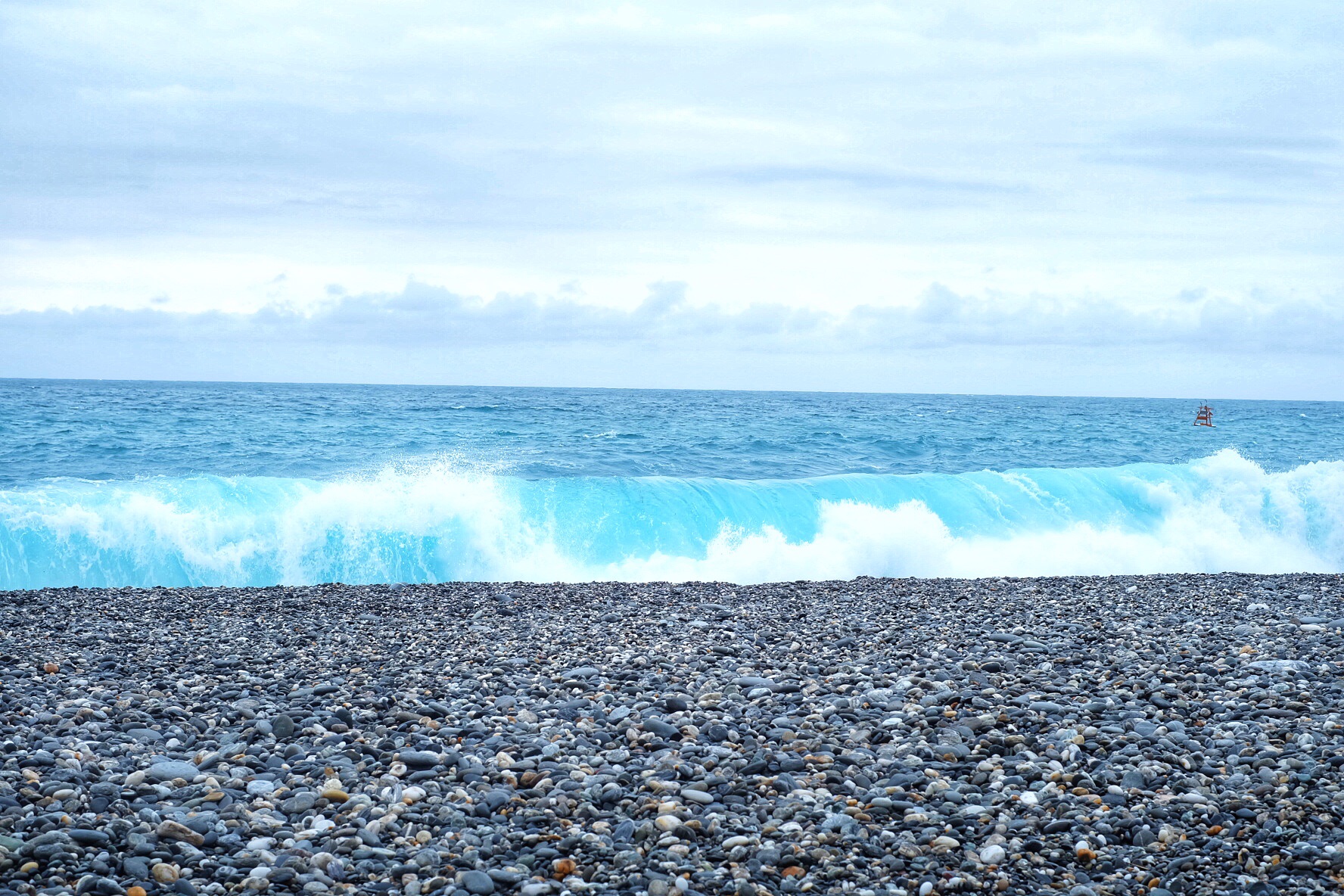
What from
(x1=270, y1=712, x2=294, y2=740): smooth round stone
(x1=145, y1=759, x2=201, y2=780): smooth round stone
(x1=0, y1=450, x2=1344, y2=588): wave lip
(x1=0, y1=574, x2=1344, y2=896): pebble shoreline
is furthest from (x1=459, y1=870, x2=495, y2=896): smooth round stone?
(x1=0, y1=450, x2=1344, y2=588): wave lip

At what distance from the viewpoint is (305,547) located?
48.8 feet

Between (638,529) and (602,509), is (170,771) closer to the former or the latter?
(638,529)

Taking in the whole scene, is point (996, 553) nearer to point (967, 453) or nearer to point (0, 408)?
point (967, 453)

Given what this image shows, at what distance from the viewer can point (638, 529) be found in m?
17.0

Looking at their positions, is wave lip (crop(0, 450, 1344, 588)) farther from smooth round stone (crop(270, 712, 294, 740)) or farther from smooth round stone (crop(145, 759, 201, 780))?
smooth round stone (crop(145, 759, 201, 780))

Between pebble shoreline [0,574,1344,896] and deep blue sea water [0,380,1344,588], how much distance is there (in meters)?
6.82

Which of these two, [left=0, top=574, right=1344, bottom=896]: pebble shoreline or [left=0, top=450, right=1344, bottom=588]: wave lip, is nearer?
[left=0, top=574, right=1344, bottom=896]: pebble shoreline

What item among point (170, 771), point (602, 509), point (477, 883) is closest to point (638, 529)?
point (602, 509)

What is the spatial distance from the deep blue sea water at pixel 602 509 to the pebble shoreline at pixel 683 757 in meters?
6.82

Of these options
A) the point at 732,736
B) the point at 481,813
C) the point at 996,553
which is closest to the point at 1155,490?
the point at 996,553

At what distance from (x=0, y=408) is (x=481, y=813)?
4325 cm

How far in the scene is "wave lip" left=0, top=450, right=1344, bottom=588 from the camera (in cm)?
1444

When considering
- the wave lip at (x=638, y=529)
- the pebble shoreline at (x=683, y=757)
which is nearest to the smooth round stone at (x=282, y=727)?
the pebble shoreline at (x=683, y=757)

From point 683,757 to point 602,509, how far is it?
515 inches
